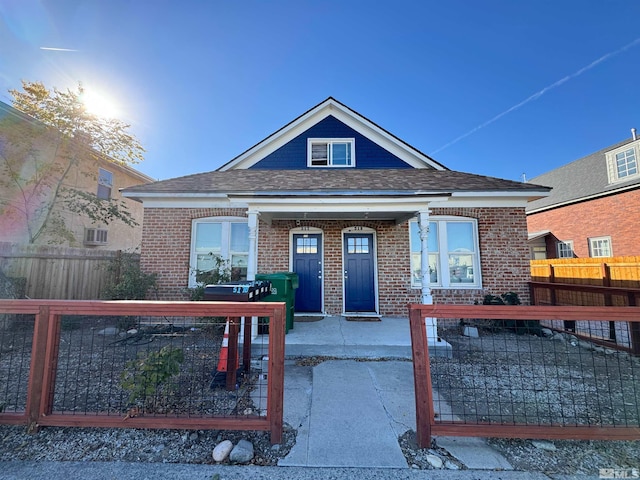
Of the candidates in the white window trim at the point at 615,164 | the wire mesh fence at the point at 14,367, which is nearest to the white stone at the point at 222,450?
the wire mesh fence at the point at 14,367

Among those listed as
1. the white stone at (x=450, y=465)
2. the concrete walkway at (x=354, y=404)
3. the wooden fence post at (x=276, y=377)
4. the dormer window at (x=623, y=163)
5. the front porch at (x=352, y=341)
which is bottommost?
the white stone at (x=450, y=465)

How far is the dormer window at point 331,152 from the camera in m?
8.53

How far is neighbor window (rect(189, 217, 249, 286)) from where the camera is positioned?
23.6ft

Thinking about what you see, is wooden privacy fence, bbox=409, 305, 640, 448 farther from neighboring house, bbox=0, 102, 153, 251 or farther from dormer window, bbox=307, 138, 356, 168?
neighboring house, bbox=0, 102, 153, 251

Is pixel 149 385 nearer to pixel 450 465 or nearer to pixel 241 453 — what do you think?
pixel 241 453

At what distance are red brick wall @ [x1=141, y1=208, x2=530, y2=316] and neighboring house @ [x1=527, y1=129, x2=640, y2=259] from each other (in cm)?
984

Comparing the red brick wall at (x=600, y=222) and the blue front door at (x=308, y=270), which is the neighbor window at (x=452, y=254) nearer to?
the blue front door at (x=308, y=270)

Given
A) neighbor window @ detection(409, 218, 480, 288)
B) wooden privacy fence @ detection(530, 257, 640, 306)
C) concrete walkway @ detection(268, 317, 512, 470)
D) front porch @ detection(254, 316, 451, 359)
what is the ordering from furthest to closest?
1. neighbor window @ detection(409, 218, 480, 288)
2. wooden privacy fence @ detection(530, 257, 640, 306)
3. front porch @ detection(254, 316, 451, 359)
4. concrete walkway @ detection(268, 317, 512, 470)

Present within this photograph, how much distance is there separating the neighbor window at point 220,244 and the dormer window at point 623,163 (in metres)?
17.7

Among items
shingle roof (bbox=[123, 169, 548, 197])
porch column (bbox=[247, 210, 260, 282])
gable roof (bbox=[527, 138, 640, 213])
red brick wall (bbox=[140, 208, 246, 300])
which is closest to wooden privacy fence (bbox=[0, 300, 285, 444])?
porch column (bbox=[247, 210, 260, 282])

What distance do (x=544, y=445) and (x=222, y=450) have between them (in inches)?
110

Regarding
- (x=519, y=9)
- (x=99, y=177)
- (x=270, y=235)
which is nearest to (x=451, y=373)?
(x=270, y=235)

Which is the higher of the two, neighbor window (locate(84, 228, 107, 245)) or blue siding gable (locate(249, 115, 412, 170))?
blue siding gable (locate(249, 115, 412, 170))

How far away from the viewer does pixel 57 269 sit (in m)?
6.78
